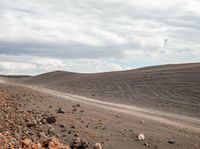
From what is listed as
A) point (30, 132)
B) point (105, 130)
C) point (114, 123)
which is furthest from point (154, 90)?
point (30, 132)

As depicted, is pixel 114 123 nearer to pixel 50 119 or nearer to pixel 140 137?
pixel 140 137

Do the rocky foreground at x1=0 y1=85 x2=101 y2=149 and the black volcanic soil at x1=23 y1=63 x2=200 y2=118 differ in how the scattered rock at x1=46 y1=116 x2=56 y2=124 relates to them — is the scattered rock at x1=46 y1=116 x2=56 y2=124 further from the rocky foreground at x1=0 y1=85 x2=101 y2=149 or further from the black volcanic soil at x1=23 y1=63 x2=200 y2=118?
the black volcanic soil at x1=23 y1=63 x2=200 y2=118

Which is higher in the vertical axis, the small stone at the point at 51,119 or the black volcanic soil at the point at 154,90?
the black volcanic soil at the point at 154,90

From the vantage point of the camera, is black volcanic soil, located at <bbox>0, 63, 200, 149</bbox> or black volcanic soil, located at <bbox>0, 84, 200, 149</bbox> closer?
black volcanic soil, located at <bbox>0, 84, 200, 149</bbox>

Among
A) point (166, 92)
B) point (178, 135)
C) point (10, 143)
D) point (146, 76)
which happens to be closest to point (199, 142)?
point (178, 135)

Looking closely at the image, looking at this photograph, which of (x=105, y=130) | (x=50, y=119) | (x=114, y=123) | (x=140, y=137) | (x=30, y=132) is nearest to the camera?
(x=30, y=132)

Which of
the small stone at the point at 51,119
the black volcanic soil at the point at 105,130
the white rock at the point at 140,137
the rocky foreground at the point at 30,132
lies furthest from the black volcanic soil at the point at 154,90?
the rocky foreground at the point at 30,132

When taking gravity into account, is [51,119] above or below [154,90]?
below

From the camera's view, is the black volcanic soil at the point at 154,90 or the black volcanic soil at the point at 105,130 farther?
the black volcanic soil at the point at 154,90

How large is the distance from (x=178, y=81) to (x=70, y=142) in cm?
1915


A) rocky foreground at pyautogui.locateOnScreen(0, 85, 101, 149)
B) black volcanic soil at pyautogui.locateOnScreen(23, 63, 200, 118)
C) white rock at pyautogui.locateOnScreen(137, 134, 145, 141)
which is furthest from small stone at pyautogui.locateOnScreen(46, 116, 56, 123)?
black volcanic soil at pyautogui.locateOnScreen(23, 63, 200, 118)

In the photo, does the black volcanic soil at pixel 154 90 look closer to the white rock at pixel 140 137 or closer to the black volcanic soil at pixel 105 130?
the black volcanic soil at pixel 105 130

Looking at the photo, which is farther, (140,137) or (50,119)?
(50,119)

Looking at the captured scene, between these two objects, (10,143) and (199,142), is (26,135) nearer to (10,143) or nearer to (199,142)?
(10,143)
